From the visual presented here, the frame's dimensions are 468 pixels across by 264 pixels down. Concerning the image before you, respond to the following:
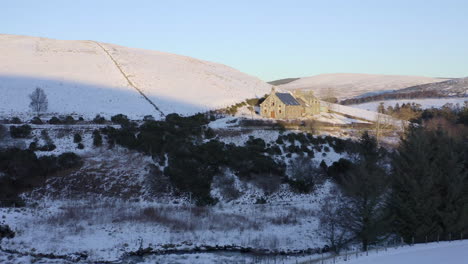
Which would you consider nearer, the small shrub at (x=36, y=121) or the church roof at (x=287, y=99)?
the small shrub at (x=36, y=121)

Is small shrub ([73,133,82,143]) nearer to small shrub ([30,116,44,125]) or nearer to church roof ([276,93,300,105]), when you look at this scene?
small shrub ([30,116,44,125])

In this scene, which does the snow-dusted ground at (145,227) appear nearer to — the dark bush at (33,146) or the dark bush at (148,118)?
the dark bush at (33,146)

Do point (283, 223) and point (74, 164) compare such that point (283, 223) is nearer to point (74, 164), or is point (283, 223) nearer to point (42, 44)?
point (74, 164)

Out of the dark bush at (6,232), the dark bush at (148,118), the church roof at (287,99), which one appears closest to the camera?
the dark bush at (6,232)

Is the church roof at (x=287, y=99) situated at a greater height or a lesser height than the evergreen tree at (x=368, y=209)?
greater

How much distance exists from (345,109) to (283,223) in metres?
46.2

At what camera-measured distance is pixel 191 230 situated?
27844mm

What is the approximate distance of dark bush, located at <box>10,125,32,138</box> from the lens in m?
38.0

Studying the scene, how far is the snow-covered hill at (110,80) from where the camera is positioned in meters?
50.7

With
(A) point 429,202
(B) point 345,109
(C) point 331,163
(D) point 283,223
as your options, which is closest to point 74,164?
(D) point 283,223

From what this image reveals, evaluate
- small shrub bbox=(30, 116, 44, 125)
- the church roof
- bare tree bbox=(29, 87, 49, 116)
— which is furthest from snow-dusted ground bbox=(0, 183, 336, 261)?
the church roof

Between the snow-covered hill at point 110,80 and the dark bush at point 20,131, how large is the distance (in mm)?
6610

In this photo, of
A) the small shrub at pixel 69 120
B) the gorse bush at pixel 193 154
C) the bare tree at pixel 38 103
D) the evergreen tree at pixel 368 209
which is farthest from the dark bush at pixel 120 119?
the evergreen tree at pixel 368 209

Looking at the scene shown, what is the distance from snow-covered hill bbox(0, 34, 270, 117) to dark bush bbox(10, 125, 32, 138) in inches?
260
